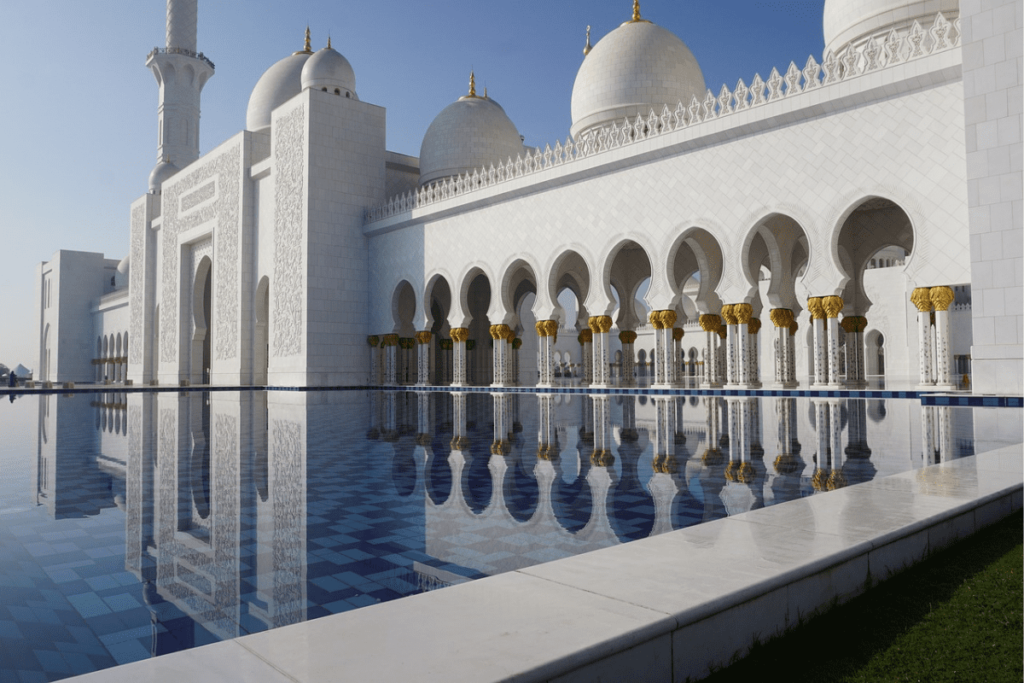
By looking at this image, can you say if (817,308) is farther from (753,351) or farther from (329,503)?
(329,503)

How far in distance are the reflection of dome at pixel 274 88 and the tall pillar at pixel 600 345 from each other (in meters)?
9.06

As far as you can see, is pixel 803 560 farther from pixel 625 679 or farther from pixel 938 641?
pixel 625 679

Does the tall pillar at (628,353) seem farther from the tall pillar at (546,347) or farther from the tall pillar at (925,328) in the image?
the tall pillar at (925,328)

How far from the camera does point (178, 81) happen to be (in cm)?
1888

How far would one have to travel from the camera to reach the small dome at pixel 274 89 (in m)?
15.1

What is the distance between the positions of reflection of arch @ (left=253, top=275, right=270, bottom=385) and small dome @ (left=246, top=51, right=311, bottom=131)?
3.99 metres

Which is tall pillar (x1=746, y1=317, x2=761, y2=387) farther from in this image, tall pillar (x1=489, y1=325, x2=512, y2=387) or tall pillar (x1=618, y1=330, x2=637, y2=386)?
tall pillar (x1=489, y1=325, x2=512, y2=387)

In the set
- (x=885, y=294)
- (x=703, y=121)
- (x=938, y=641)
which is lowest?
(x=938, y=641)

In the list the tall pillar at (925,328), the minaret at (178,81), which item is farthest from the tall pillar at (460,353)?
the minaret at (178,81)

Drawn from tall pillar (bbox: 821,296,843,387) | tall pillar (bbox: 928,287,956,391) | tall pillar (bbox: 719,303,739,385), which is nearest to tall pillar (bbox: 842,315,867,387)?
tall pillar (bbox: 821,296,843,387)

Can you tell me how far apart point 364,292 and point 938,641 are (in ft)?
39.8

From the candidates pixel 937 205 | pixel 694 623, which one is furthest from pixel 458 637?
pixel 937 205

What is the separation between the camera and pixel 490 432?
4.27m

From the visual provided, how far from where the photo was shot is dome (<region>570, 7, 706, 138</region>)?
10.7 m
